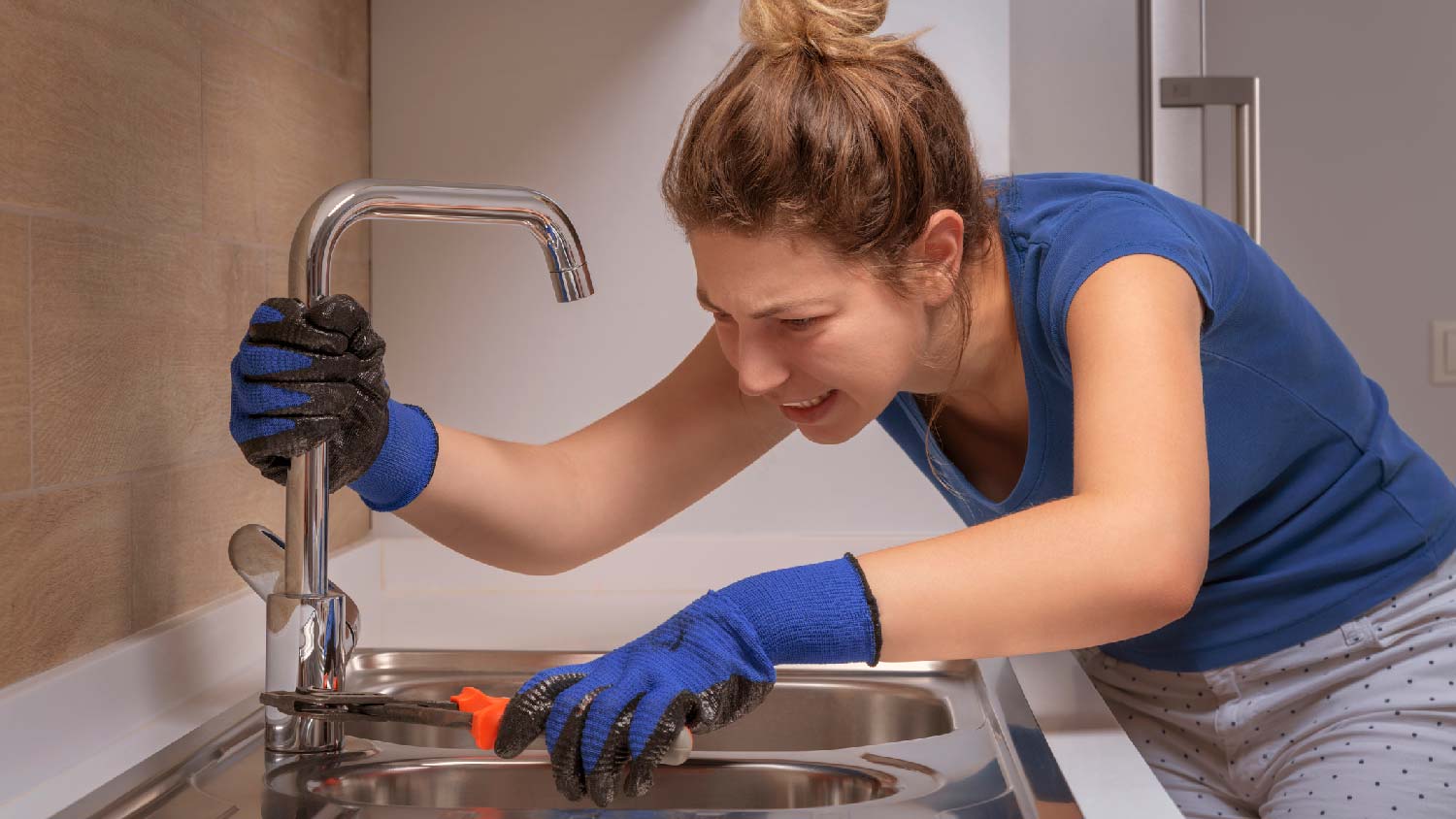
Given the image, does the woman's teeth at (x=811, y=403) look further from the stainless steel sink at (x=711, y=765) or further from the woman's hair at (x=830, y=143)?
the stainless steel sink at (x=711, y=765)

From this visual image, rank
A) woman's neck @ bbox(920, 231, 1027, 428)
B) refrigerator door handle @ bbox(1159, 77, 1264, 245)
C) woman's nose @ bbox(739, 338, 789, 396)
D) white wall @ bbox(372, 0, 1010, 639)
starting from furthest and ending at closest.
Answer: refrigerator door handle @ bbox(1159, 77, 1264, 245), white wall @ bbox(372, 0, 1010, 639), woman's neck @ bbox(920, 231, 1027, 428), woman's nose @ bbox(739, 338, 789, 396)

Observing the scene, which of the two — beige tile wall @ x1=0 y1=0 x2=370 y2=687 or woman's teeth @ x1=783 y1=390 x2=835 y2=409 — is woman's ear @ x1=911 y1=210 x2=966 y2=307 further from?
beige tile wall @ x1=0 y1=0 x2=370 y2=687

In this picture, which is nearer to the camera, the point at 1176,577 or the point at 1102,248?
the point at 1176,577

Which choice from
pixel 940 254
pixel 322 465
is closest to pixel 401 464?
pixel 322 465

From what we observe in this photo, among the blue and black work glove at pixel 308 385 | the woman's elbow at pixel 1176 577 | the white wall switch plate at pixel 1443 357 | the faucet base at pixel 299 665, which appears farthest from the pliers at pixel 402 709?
the white wall switch plate at pixel 1443 357

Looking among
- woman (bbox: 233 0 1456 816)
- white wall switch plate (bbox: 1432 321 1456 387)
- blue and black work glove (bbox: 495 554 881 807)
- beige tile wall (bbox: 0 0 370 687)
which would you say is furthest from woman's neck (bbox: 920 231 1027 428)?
white wall switch plate (bbox: 1432 321 1456 387)

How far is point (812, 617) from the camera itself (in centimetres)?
68

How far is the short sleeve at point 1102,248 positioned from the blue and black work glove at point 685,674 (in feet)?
0.82

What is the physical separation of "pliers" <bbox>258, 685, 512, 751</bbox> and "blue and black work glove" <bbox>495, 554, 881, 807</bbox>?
0.11 ft

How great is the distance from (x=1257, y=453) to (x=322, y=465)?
68 centimetres

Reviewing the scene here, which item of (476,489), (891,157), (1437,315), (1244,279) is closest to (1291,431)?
(1244,279)

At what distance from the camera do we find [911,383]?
0.98 m

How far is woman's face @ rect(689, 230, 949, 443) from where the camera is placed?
823 millimetres

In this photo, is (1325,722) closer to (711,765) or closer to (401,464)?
(711,765)
